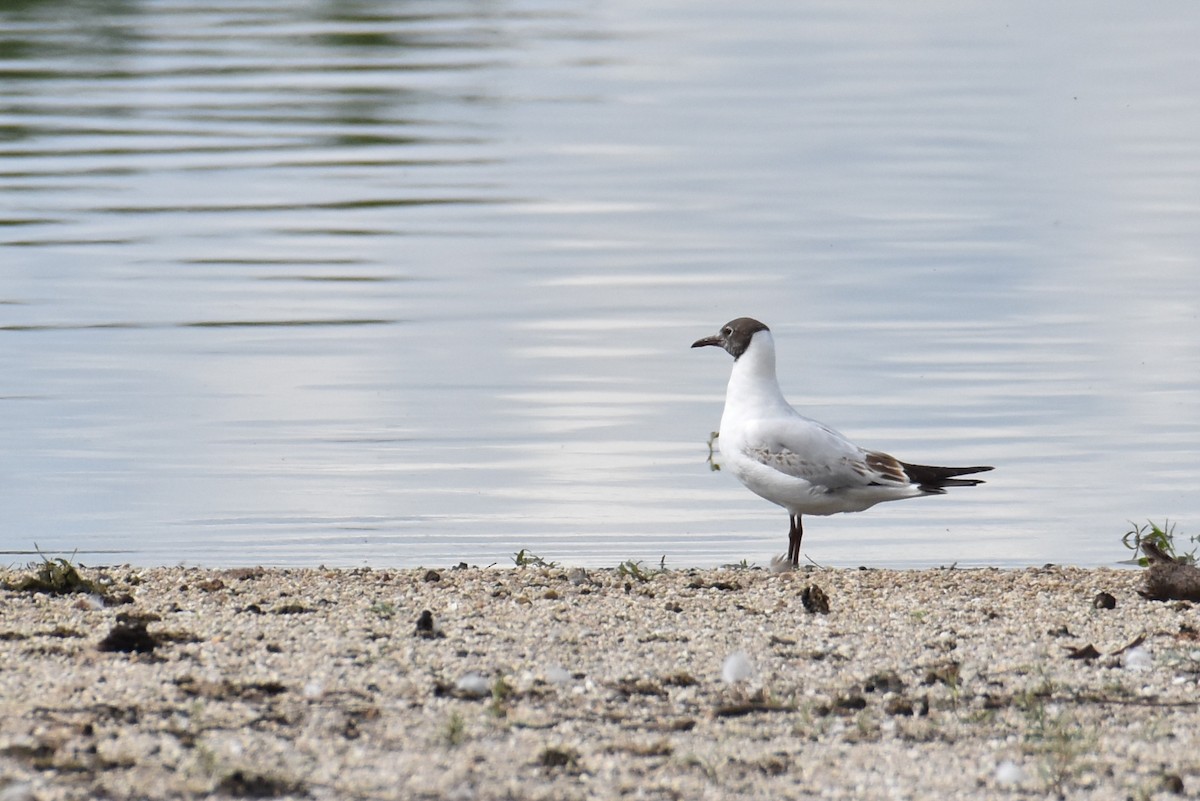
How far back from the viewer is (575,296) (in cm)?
1459

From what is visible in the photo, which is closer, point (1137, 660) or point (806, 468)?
point (1137, 660)

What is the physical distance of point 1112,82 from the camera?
26.5 meters

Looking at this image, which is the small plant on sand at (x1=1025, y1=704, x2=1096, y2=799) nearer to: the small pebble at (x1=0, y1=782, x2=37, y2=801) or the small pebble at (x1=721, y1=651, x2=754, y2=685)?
the small pebble at (x1=721, y1=651, x2=754, y2=685)

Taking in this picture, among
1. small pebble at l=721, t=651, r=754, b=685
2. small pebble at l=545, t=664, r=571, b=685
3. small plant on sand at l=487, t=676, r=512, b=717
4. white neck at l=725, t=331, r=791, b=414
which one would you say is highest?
white neck at l=725, t=331, r=791, b=414

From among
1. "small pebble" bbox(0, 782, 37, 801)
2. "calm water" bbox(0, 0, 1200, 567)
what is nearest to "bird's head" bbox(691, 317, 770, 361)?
"calm water" bbox(0, 0, 1200, 567)

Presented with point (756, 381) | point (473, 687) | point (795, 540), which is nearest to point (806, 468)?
point (795, 540)

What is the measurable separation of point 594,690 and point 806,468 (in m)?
2.91

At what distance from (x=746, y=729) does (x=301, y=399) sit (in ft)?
22.3

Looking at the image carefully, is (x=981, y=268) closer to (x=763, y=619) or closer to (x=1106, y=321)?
(x=1106, y=321)

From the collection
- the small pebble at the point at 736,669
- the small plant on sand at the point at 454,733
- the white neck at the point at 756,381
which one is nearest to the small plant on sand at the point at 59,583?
the small plant on sand at the point at 454,733

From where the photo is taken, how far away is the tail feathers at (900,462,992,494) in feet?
28.7

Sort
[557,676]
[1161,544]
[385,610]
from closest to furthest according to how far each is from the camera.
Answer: [557,676] → [385,610] → [1161,544]

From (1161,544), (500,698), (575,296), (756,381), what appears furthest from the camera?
(575,296)

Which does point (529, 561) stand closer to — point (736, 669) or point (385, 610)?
point (385, 610)
